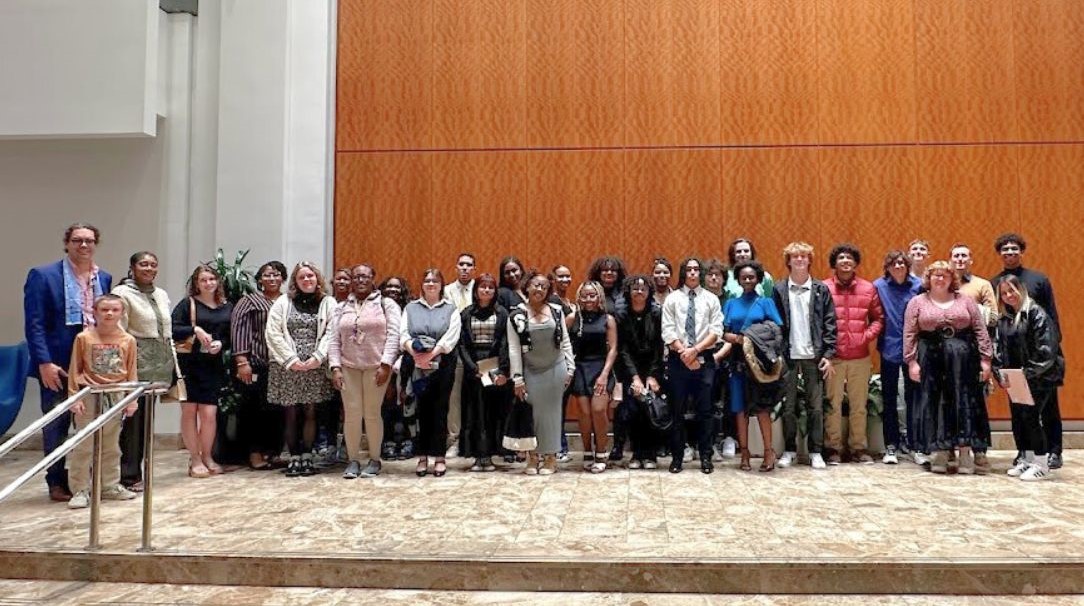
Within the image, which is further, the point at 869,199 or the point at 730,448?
the point at 869,199

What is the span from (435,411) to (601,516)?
182 centimetres

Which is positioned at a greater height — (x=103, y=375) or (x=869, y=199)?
(x=869, y=199)

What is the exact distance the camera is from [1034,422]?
5.40 metres

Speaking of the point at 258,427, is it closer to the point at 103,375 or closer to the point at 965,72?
the point at 103,375

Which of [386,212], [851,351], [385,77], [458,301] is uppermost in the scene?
[385,77]

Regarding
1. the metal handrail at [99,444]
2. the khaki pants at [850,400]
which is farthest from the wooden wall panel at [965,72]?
the metal handrail at [99,444]

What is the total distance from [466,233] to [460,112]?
1.20 meters

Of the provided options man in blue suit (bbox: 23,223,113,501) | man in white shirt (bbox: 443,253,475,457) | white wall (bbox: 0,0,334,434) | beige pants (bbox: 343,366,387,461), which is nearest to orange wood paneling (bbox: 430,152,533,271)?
man in white shirt (bbox: 443,253,475,457)

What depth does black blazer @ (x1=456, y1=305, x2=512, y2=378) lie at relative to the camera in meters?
5.65

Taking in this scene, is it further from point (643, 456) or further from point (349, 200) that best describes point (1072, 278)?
point (349, 200)

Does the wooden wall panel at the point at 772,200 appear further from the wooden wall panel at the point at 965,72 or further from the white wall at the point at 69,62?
the white wall at the point at 69,62

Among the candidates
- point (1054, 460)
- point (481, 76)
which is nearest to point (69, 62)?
point (481, 76)

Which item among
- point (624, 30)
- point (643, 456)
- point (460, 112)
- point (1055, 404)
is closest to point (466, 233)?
point (460, 112)

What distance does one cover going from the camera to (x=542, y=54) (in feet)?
25.0
